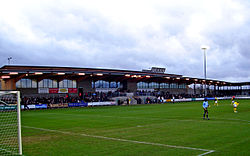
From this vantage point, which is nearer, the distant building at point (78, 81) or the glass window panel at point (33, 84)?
the distant building at point (78, 81)

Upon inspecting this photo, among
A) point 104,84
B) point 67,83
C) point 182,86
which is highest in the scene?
point 67,83

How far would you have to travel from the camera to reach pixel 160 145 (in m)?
11.7

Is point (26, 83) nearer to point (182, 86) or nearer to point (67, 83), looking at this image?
point (67, 83)

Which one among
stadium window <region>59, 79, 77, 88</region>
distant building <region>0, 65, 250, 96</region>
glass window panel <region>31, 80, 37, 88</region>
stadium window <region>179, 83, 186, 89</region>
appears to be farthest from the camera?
stadium window <region>179, 83, 186, 89</region>

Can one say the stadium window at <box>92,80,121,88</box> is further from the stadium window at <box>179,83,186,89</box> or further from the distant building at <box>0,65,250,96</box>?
the stadium window at <box>179,83,186,89</box>

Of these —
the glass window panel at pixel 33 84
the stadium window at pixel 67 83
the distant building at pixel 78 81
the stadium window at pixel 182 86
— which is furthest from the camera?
the stadium window at pixel 182 86

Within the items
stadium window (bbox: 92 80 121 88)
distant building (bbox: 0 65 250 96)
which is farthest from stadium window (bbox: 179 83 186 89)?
stadium window (bbox: 92 80 121 88)

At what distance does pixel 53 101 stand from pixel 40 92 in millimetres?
5783

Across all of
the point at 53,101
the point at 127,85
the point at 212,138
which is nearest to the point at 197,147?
the point at 212,138

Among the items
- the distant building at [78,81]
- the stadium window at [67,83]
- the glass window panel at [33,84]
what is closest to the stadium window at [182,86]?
the distant building at [78,81]

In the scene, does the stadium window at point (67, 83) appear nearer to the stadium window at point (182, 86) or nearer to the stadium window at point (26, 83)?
the stadium window at point (26, 83)

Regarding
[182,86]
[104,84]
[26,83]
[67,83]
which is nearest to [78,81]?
[67,83]

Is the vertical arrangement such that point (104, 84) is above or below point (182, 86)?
above

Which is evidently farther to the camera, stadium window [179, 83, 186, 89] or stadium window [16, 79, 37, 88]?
stadium window [179, 83, 186, 89]
